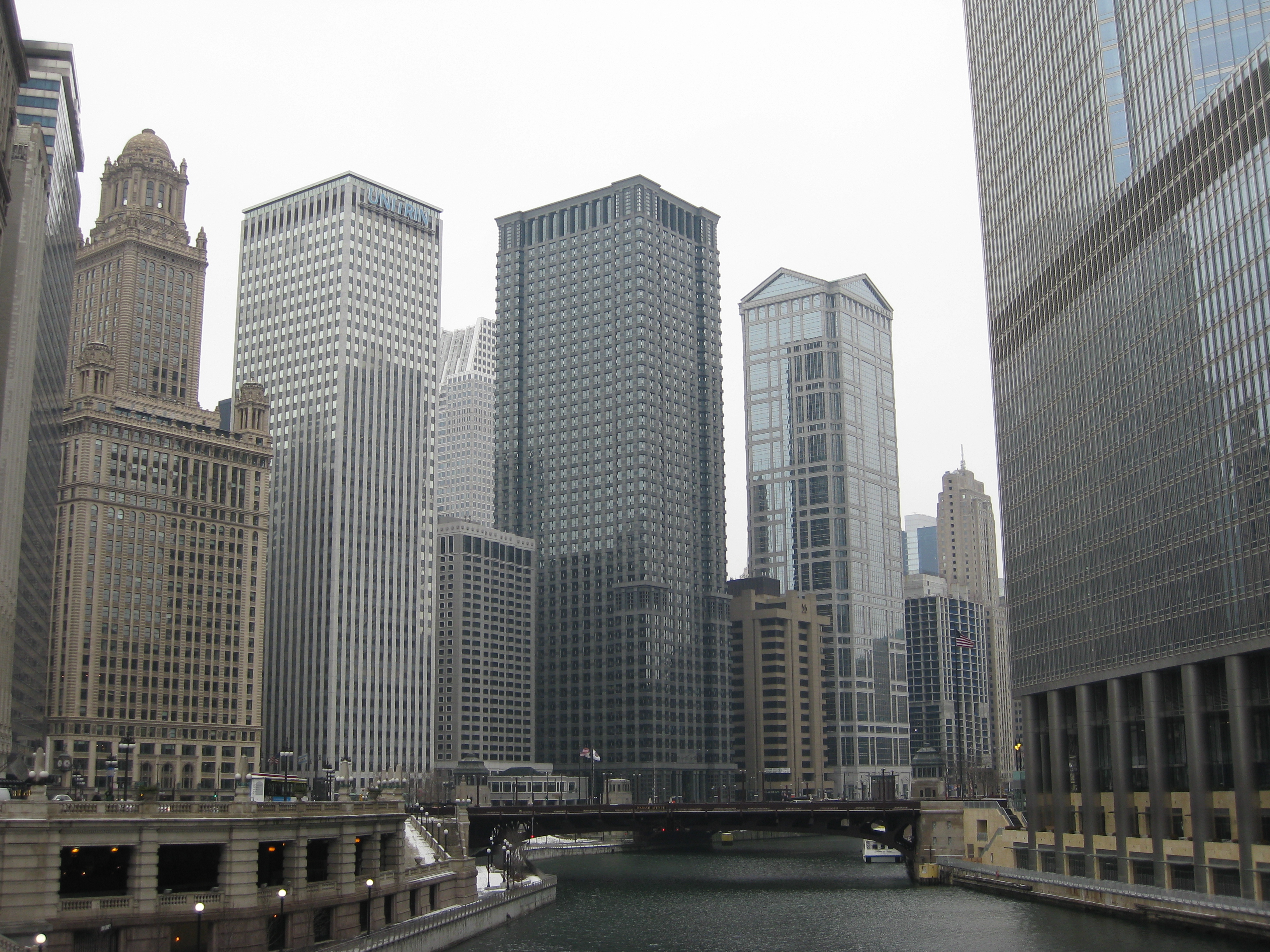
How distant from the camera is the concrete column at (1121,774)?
411 ft

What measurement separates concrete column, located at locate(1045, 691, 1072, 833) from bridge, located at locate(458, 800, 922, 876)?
26.0m

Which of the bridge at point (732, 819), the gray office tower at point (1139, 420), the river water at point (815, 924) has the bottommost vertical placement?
the river water at point (815, 924)

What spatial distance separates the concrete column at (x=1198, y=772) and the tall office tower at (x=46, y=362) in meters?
111

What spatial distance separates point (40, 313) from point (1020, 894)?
365 ft

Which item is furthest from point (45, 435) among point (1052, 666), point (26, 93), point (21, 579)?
point (1052, 666)

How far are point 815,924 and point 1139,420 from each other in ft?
183

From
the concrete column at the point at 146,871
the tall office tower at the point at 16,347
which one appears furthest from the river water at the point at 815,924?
the tall office tower at the point at 16,347

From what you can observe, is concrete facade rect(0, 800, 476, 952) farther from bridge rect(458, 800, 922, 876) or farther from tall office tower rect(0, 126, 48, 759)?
bridge rect(458, 800, 922, 876)

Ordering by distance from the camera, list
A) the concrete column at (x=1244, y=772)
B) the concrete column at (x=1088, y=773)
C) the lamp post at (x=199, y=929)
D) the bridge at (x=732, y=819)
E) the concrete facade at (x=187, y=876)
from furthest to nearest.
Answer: the bridge at (x=732, y=819), the concrete column at (x=1088, y=773), the concrete column at (x=1244, y=772), the lamp post at (x=199, y=929), the concrete facade at (x=187, y=876)

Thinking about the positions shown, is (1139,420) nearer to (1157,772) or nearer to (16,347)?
(1157,772)

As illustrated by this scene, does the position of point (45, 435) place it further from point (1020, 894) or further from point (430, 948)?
point (1020, 894)

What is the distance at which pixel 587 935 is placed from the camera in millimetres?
109188

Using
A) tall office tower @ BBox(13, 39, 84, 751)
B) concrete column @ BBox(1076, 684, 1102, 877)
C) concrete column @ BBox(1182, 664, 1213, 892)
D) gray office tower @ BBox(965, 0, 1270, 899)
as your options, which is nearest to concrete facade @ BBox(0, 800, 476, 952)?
concrete column @ BBox(1182, 664, 1213, 892)

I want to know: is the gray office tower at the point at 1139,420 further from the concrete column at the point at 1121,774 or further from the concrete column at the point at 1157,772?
the concrete column at the point at 1121,774
